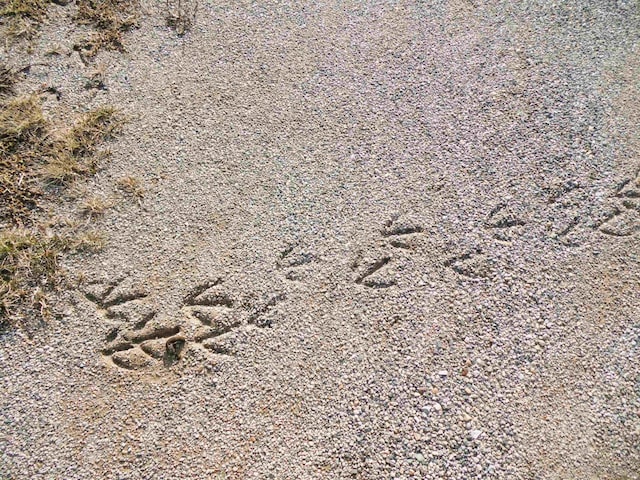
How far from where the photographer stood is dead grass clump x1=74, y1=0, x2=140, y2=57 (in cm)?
379

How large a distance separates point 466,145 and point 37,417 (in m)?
2.81

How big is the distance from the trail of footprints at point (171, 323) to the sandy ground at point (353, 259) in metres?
0.01

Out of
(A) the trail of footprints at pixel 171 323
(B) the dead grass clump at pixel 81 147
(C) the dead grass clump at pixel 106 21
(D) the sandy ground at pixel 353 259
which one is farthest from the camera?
(C) the dead grass clump at pixel 106 21

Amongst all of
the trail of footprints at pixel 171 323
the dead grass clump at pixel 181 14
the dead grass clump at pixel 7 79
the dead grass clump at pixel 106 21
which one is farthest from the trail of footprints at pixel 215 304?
the dead grass clump at pixel 181 14

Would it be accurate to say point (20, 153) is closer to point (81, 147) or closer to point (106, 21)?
point (81, 147)

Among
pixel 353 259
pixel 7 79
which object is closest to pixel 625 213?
pixel 353 259

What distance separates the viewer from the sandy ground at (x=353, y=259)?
8.03ft

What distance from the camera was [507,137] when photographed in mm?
3432

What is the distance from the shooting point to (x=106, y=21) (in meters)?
3.90

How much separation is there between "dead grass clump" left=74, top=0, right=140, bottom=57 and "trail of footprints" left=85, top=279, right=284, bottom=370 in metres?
1.92

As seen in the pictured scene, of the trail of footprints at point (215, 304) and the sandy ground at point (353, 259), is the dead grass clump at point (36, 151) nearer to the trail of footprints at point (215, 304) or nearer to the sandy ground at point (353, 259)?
the sandy ground at point (353, 259)

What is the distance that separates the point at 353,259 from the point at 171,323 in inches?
40.1

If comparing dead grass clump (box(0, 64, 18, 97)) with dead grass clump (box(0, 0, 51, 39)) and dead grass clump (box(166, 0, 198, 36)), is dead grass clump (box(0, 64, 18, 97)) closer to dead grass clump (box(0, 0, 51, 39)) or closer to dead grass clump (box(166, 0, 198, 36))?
dead grass clump (box(0, 0, 51, 39))

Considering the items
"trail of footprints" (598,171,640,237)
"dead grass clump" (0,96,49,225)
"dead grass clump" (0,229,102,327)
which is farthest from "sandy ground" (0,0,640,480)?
"dead grass clump" (0,96,49,225)
